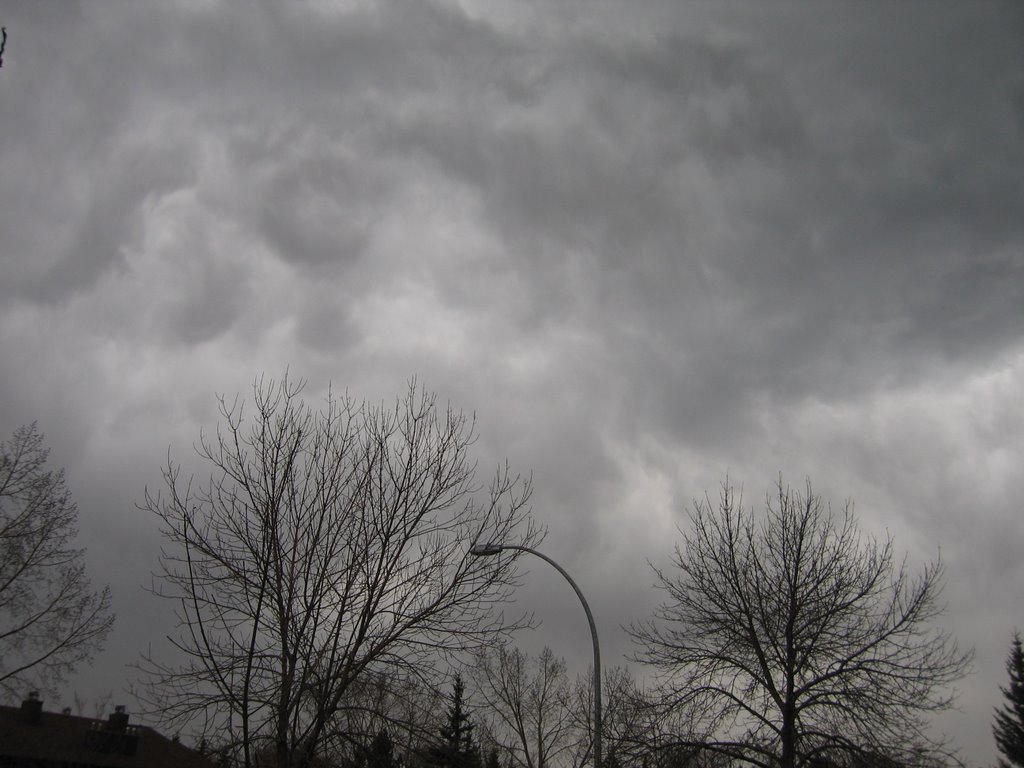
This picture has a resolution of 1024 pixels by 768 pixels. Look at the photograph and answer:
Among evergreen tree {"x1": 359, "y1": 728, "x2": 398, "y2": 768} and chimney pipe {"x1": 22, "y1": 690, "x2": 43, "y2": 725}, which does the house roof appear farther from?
evergreen tree {"x1": 359, "y1": 728, "x2": 398, "y2": 768}

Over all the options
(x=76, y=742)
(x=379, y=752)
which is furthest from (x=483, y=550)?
(x=76, y=742)

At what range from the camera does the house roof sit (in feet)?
105

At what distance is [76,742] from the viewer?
1421 inches

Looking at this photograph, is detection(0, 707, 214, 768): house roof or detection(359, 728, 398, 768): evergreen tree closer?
detection(359, 728, 398, 768): evergreen tree

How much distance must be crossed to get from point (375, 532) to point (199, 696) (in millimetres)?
3132

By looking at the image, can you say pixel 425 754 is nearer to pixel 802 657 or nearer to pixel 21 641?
pixel 802 657

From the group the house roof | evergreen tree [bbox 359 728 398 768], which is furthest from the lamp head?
the house roof

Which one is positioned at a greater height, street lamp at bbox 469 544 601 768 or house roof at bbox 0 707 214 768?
street lamp at bbox 469 544 601 768

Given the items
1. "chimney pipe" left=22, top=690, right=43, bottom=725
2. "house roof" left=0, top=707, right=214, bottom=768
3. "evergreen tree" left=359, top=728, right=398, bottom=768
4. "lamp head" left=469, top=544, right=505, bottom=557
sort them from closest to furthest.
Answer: "evergreen tree" left=359, top=728, right=398, bottom=768
"lamp head" left=469, top=544, right=505, bottom=557
"house roof" left=0, top=707, right=214, bottom=768
"chimney pipe" left=22, top=690, right=43, bottom=725

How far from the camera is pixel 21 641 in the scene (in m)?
19.7

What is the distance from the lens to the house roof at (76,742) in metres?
31.9

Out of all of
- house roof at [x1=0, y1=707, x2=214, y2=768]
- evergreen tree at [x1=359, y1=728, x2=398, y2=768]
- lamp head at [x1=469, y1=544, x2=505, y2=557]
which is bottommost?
house roof at [x1=0, y1=707, x2=214, y2=768]

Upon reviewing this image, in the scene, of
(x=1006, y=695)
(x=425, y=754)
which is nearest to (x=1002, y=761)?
(x=1006, y=695)

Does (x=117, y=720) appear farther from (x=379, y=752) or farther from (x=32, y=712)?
(x=379, y=752)
